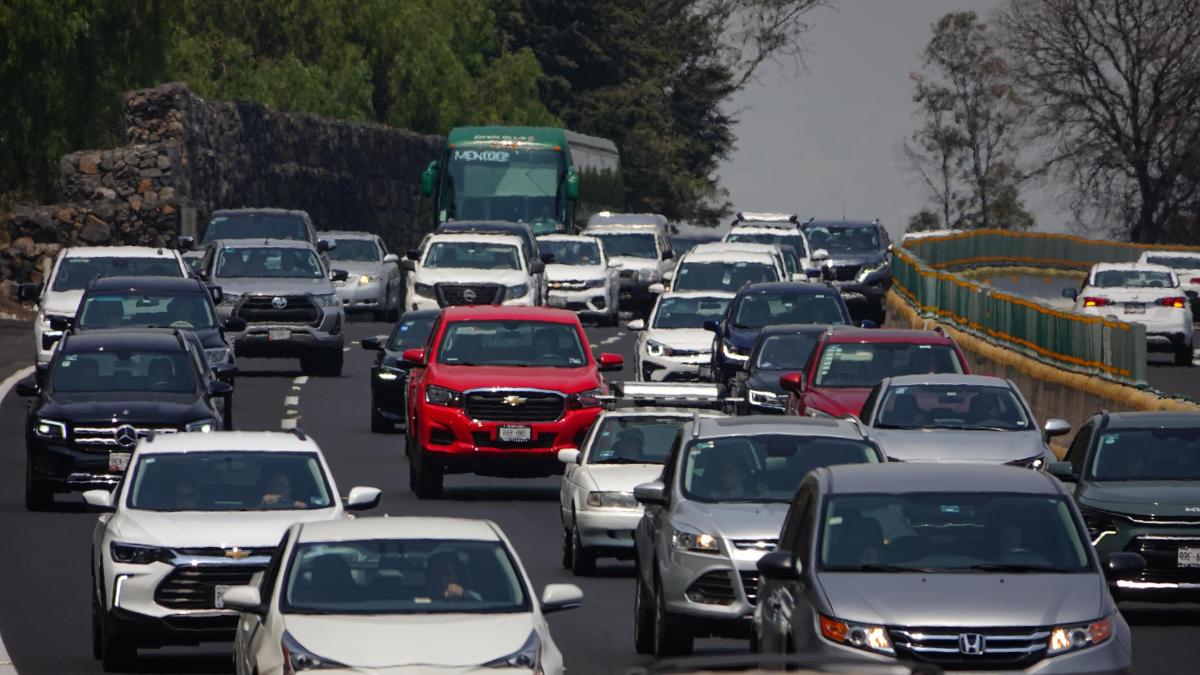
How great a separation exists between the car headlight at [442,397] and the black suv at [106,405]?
2.18m

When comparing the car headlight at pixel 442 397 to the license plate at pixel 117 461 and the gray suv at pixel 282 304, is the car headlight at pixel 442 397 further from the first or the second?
the gray suv at pixel 282 304

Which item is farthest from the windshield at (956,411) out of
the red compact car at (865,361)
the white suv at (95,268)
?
the white suv at (95,268)

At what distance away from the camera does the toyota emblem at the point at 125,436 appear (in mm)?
25141

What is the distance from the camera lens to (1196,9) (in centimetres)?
10725

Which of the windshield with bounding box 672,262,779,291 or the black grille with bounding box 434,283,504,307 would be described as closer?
the windshield with bounding box 672,262,779,291

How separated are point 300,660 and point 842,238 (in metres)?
50.2

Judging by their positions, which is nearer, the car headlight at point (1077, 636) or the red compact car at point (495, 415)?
the car headlight at point (1077, 636)

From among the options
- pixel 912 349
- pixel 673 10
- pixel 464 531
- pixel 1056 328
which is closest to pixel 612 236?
pixel 1056 328

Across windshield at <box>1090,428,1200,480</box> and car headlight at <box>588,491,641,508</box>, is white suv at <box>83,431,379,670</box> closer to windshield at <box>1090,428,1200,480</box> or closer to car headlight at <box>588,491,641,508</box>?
car headlight at <box>588,491,641,508</box>

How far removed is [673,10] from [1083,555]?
365 feet

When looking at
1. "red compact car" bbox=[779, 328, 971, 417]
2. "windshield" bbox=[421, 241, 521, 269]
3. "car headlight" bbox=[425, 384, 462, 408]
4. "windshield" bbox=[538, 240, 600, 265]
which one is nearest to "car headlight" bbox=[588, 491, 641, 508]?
"car headlight" bbox=[425, 384, 462, 408]

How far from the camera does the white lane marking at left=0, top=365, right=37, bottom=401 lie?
38.5 meters

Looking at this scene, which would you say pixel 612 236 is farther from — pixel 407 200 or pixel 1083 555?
pixel 1083 555

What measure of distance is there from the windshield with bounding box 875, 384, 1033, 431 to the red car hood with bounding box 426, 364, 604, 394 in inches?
164
